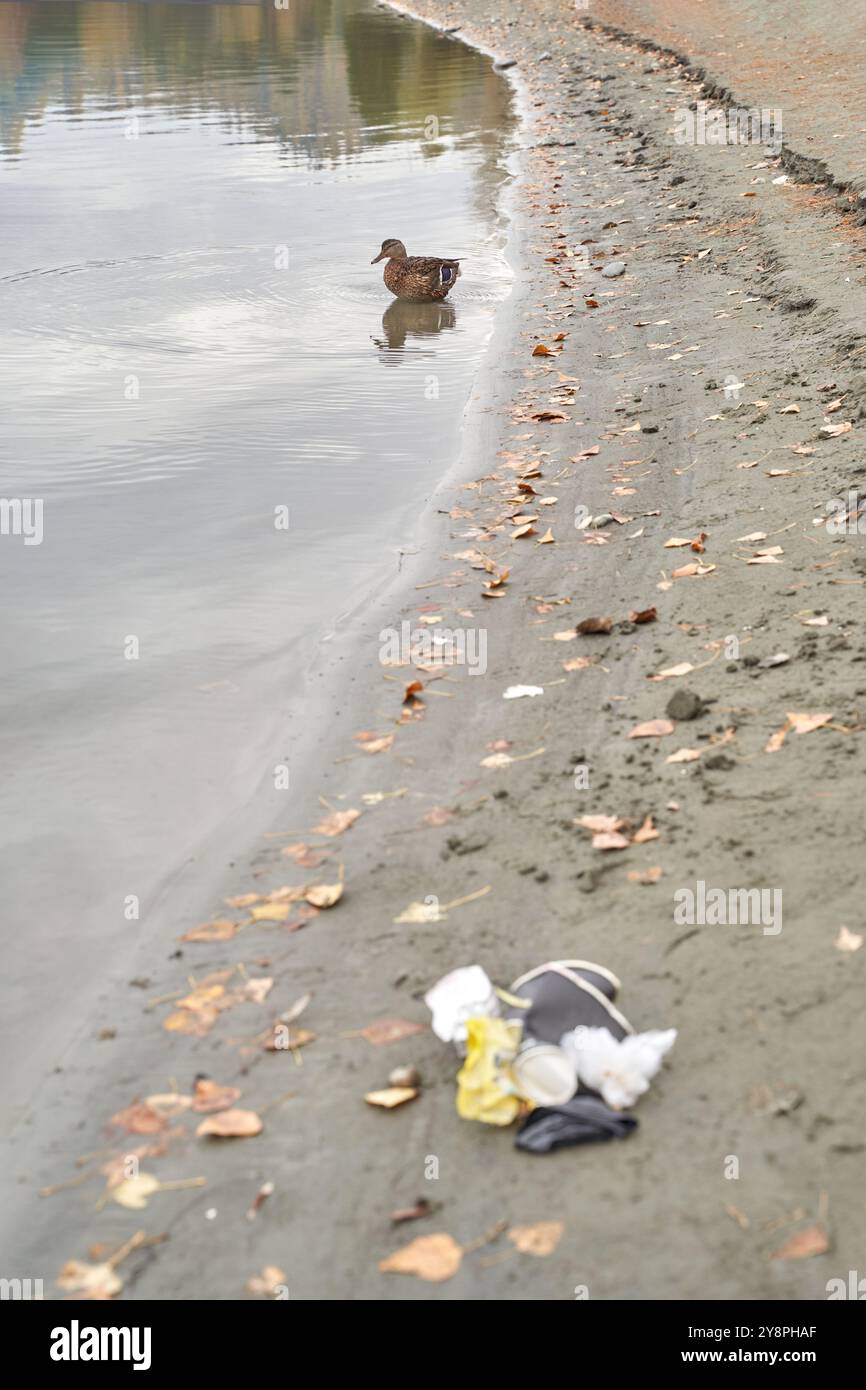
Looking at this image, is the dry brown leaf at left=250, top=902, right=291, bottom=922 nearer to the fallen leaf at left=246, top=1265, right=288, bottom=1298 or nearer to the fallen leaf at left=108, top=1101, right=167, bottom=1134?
the fallen leaf at left=108, top=1101, right=167, bottom=1134

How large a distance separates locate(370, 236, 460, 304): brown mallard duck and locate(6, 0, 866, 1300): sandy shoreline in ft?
13.3

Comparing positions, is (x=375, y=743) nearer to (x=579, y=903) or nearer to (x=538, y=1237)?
(x=579, y=903)

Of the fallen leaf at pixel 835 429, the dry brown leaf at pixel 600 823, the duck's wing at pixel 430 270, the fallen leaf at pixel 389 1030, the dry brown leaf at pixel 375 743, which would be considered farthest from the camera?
the duck's wing at pixel 430 270

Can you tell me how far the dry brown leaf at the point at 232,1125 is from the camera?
10.8 ft

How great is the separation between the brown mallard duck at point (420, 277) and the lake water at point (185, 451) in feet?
0.45

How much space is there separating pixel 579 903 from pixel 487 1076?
2.71 feet

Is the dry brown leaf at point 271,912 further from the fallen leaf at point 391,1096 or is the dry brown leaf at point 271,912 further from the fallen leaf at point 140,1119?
the fallen leaf at point 391,1096

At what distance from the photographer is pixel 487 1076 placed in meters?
3.22

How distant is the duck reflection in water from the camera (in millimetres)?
11233

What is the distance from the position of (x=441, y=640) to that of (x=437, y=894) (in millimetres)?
2117

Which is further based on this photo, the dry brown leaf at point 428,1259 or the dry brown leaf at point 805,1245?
the dry brown leaf at point 428,1259

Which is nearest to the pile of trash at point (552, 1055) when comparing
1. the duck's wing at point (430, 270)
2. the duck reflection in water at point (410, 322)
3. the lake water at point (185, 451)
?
the lake water at point (185, 451)

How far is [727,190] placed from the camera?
13.5m
